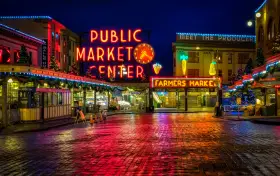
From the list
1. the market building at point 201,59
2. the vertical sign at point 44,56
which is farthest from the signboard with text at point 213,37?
the vertical sign at point 44,56

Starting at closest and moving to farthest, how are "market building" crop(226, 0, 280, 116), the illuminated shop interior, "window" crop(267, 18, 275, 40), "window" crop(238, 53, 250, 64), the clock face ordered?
1. "market building" crop(226, 0, 280, 116)
2. "window" crop(267, 18, 275, 40)
3. the clock face
4. the illuminated shop interior
5. "window" crop(238, 53, 250, 64)

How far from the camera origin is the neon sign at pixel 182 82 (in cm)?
6062

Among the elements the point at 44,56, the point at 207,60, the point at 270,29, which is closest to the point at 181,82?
the point at 270,29

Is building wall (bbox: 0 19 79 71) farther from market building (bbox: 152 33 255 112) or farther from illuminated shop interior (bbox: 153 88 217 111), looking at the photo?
illuminated shop interior (bbox: 153 88 217 111)

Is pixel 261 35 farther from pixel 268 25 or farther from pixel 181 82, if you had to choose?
pixel 181 82

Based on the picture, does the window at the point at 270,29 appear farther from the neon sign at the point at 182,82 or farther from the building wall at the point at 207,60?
the building wall at the point at 207,60

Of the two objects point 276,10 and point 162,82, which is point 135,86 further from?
point 276,10

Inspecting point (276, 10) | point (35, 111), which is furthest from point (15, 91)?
point (276, 10)

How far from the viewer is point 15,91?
30781 mm

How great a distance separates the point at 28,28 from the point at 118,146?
45891 mm

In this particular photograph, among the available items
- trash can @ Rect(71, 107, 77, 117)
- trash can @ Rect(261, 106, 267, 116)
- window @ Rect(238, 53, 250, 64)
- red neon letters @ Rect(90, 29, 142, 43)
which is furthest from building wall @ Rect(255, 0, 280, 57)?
window @ Rect(238, 53, 250, 64)

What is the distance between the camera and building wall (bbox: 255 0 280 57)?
1700 inches

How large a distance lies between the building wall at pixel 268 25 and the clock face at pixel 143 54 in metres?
15.7

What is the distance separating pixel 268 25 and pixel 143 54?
19.6 metres
